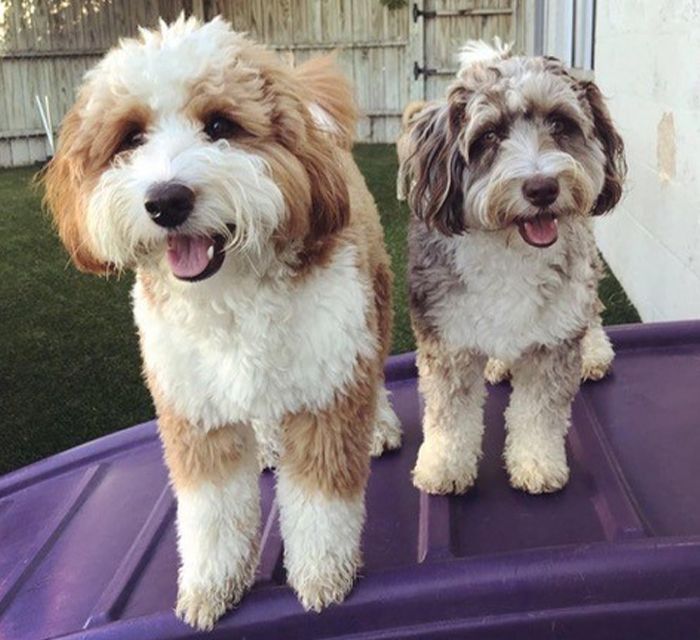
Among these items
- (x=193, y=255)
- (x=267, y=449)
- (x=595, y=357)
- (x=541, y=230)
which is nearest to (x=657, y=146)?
(x=595, y=357)

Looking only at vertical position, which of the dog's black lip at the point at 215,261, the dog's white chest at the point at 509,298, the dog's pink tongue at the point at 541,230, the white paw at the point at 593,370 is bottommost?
the white paw at the point at 593,370

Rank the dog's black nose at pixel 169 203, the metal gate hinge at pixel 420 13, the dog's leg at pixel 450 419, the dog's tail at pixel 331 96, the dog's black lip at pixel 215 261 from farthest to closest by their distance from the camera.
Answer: the metal gate hinge at pixel 420 13 < the dog's leg at pixel 450 419 < the dog's tail at pixel 331 96 < the dog's black lip at pixel 215 261 < the dog's black nose at pixel 169 203

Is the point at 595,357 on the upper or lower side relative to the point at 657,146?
lower

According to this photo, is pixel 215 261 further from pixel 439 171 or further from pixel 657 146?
pixel 657 146

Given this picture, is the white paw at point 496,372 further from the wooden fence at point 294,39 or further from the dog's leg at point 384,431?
the wooden fence at point 294,39

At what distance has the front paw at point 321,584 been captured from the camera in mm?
1964

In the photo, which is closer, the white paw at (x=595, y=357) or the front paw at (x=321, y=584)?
the front paw at (x=321, y=584)

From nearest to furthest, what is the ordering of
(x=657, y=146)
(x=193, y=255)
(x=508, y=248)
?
(x=193, y=255), (x=508, y=248), (x=657, y=146)

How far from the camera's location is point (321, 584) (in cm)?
197

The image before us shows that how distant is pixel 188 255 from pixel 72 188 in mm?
282

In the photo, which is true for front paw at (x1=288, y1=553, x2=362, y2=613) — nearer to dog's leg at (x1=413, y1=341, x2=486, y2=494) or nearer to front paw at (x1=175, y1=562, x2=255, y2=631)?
front paw at (x1=175, y1=562, x2=255, y2=631)

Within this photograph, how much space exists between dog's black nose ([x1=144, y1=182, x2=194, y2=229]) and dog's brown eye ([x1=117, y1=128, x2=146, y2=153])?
169mm

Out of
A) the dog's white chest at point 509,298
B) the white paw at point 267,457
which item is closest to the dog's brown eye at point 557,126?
the dog's white chest at point 509,298

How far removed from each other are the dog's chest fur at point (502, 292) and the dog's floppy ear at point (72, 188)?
0.86 m
